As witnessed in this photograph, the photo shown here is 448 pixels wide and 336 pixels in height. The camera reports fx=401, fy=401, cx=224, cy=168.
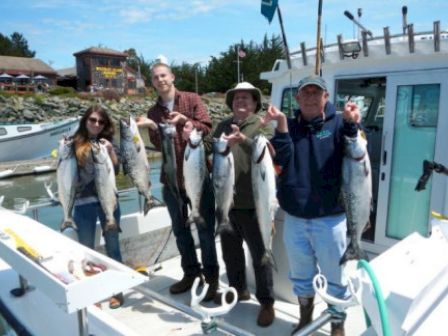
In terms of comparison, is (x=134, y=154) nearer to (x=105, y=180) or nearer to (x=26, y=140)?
(x=105, y=180)

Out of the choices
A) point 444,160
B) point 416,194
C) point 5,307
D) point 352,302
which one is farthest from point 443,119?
point 5,307

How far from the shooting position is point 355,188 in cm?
279

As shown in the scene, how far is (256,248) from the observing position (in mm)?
3447

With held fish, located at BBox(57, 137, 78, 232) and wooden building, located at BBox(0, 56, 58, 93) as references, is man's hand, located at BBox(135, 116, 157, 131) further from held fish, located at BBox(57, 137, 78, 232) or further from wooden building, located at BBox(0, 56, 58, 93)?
wooden building, located at BBox(0, 56, 58, 93)

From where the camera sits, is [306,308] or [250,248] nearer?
[306,308]

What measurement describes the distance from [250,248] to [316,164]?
3.44ft

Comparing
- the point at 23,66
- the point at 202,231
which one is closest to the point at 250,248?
the point at 202,231

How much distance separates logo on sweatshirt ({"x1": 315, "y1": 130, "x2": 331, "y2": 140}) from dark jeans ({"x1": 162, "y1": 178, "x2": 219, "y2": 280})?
3.86 feet

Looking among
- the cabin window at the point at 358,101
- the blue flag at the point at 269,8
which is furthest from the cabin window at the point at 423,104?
the blue flag at the point at 269,8

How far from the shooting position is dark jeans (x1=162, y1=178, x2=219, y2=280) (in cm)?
373

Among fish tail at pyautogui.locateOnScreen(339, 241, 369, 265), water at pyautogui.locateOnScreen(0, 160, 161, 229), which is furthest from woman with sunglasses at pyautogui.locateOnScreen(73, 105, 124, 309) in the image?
water at pyautogui.locateOnScreen(0, 160, 161, 229)

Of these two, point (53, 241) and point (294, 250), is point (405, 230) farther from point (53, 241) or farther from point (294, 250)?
point (53, 241)

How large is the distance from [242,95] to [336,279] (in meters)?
1.62

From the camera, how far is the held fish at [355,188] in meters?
2.74
